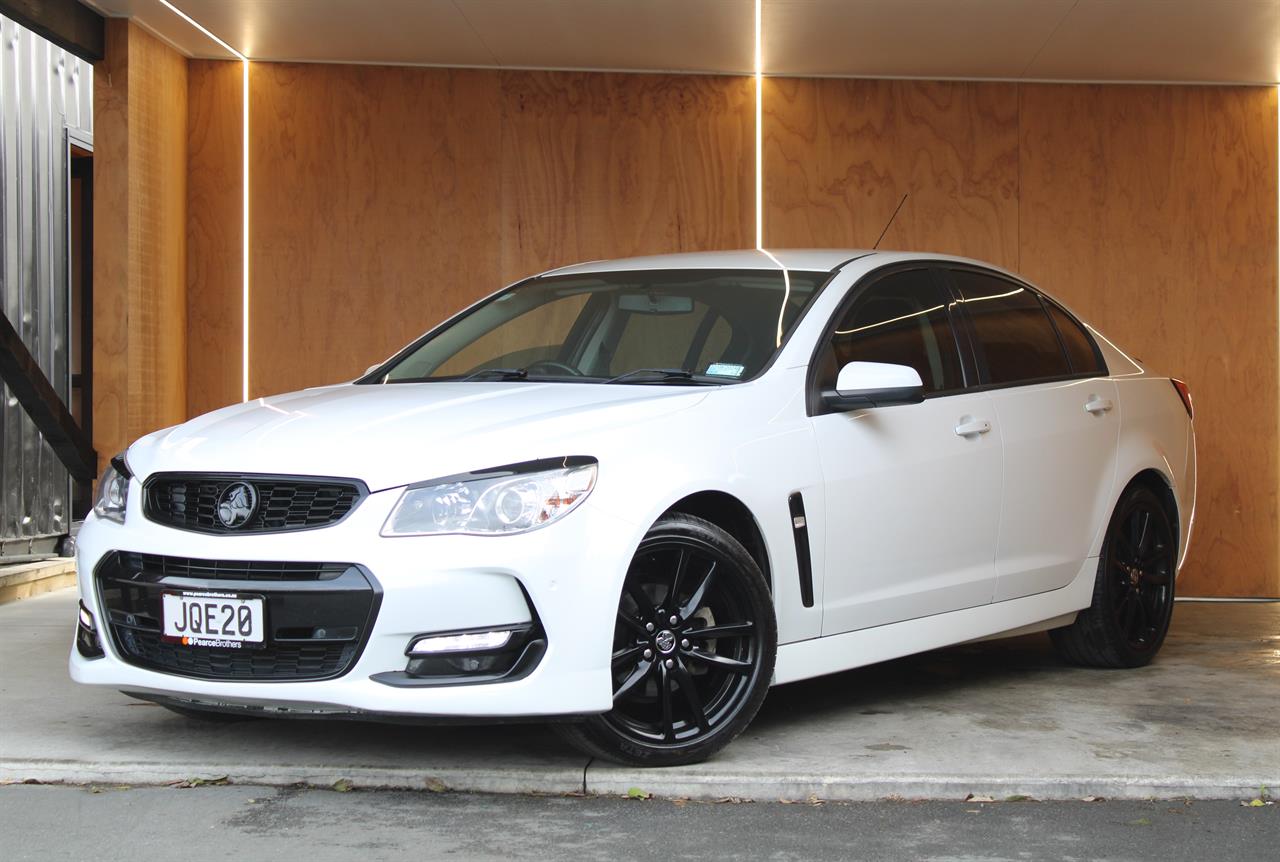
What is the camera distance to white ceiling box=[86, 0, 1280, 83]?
27.7ft

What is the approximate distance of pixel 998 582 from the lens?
580cm

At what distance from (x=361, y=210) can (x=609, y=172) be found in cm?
152

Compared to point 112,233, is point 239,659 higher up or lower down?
lower down

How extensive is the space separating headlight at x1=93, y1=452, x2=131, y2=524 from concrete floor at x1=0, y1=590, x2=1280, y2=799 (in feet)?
2.36

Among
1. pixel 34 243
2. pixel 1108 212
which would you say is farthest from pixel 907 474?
pixel 34 243

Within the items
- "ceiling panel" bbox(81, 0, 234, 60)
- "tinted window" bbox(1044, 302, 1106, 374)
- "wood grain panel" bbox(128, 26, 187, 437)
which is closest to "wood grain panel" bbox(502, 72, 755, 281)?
"ceiling panel" bbox(81, 0, 234, 60)

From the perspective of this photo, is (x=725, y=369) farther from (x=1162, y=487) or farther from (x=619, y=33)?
(x=619, y=33)

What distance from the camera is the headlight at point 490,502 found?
4133 mm

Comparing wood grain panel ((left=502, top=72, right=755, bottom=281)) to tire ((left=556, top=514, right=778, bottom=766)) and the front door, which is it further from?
tire ((left=556, top=514, right=778, bottom=766))

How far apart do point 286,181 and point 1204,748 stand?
6634mm

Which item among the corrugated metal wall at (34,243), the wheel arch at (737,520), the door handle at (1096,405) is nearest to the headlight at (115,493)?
the wheel arch at (737,520)

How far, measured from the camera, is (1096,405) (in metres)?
6.38

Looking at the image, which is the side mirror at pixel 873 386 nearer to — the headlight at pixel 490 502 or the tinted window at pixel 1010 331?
the tinted window at pixel 1010 331

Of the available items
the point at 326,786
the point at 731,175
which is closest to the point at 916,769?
the point at 326,786
